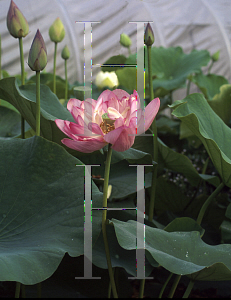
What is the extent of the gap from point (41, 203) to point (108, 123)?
0.18 metres

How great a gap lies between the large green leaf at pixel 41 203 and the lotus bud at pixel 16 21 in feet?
0.63

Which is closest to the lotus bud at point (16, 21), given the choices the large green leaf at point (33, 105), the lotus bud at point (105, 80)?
the large green leaf at point (33, 105)

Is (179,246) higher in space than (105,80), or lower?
lower

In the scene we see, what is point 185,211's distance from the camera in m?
0.82

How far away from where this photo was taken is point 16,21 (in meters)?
0.54

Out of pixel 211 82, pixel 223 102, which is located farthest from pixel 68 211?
pixel 211 82

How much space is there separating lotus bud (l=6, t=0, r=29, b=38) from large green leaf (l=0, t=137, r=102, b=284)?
7.6 inches

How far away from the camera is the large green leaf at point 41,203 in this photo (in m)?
0.45

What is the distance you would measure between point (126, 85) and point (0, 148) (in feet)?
3.02

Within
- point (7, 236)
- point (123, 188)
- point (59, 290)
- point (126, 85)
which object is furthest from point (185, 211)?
point (126, 85)

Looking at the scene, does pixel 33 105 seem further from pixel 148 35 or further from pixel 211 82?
pixel 211 82

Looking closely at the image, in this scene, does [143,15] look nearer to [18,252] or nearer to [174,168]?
[174,168]

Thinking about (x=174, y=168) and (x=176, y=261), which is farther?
(x=174, y=168)

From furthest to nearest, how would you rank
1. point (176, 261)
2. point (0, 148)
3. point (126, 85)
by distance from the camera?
1. point (126, 85)
2. point (0, 148)
3. point (176, 261)
